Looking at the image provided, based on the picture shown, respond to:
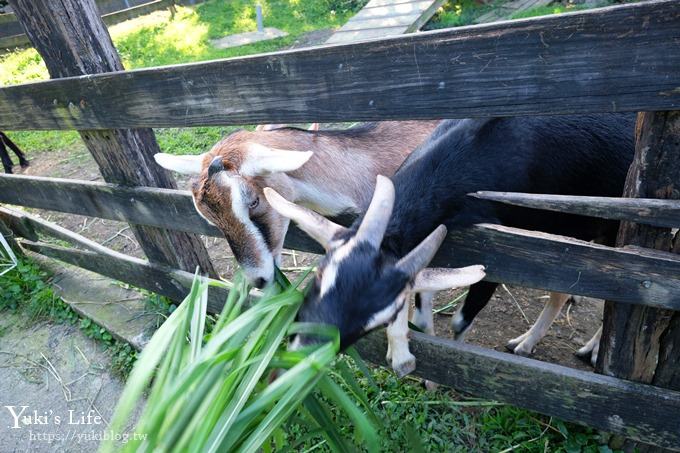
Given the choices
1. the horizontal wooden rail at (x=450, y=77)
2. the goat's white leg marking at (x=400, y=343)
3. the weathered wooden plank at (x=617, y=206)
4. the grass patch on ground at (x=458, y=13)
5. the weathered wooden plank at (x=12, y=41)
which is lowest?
the goat's white leg marking at (x=400, y=343)

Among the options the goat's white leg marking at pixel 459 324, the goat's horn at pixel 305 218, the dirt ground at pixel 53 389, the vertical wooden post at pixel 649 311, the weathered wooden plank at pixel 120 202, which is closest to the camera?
the vertical wooden post at pixel 649 311

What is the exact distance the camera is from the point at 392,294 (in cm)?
156

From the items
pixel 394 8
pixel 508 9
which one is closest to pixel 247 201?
pixel 508 9

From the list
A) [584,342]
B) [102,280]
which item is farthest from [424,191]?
[102,280]

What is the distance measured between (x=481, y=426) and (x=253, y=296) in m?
1.47

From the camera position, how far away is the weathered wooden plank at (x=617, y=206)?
1.37 metres

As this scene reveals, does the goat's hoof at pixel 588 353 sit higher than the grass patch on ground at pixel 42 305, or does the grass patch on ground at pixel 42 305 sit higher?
the grass patch on ground at pixel 42 305

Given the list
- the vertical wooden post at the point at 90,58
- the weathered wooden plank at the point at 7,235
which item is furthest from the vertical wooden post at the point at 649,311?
the weathered wooden plank at the point at 7,235

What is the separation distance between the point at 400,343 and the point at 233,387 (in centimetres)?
83

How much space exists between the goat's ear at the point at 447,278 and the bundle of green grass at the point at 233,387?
15.6 inches

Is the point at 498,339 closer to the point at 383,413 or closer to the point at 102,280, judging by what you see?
the point at 383,413

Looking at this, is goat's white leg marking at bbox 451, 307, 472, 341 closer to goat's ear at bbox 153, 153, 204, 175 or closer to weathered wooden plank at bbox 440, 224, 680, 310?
weathered wooden plank at bbox 440, 224, 680, 310

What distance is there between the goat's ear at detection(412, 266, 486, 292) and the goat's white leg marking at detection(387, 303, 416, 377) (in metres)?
0.18

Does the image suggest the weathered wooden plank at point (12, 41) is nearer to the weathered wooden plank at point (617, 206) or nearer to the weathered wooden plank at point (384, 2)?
the weathered wooden plank at point (384, 2)
